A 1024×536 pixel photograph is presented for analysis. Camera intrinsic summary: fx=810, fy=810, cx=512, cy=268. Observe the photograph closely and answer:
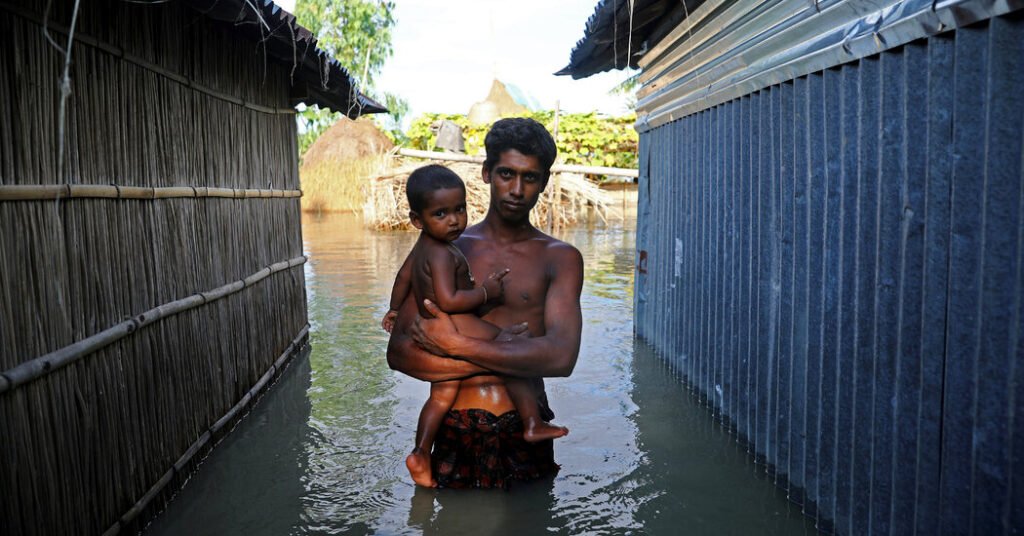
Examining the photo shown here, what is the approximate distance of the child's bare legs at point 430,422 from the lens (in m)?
3.75

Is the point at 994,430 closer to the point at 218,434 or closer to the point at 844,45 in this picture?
the point at 844,45

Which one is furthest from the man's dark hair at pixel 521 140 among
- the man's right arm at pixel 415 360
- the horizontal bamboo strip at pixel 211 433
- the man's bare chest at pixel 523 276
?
the horizontal bamboo strip at pixel 211 433

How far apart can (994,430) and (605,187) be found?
22.2 meters

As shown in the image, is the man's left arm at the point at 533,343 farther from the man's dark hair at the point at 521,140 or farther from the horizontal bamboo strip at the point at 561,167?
the horizontal bamboo strip at the point at 561,167

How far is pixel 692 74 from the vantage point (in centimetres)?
592

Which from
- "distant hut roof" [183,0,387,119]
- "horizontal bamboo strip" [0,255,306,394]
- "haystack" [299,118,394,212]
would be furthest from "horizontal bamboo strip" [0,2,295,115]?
"haystack" [299,118,394,212]

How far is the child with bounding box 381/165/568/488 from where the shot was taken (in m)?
3.46

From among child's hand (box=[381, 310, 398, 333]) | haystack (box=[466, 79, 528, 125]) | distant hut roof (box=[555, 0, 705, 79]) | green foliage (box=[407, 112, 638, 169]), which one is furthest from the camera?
haystack (box=[466, 79, 528, 125])

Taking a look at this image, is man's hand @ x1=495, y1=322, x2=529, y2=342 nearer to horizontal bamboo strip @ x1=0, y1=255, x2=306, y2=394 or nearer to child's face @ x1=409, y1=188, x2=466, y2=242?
child's face @ x1=409, y1=188, x2=466, y2=242

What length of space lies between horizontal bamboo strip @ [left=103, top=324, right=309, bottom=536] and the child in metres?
1.19

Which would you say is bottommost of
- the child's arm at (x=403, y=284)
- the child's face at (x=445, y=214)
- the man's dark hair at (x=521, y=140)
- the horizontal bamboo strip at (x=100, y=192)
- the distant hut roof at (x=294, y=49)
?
the child's arm at (x=403, y=284)

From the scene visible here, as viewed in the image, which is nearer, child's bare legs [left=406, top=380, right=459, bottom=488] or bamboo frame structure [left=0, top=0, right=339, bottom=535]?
bamboo frame structure [left=0, top=0, right=339, bottom=535]

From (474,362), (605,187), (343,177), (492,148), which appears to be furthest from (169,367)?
(343,177)

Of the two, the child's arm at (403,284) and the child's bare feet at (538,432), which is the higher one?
the child's arm at (403,284)
